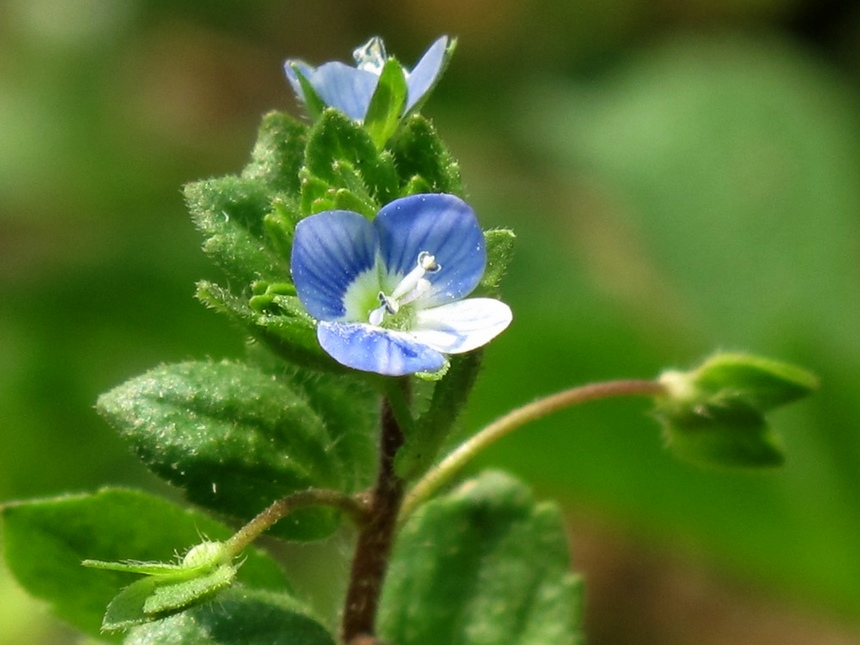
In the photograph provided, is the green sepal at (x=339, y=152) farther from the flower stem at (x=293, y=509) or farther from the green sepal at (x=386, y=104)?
the flower stem at (x=293, y=509)

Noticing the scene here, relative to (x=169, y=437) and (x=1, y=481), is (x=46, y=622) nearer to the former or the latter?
(x=1, y=481)

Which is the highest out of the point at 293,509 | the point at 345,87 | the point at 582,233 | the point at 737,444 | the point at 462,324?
the point at 582,233

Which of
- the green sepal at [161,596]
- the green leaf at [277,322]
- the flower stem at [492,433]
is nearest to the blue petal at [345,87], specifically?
the green leaf at [277,322]

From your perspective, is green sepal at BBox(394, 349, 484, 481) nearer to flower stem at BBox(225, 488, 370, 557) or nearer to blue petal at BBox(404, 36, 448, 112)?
flower stem at BBox(225, 488, 370, 557)

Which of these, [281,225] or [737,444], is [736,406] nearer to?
[737,444]

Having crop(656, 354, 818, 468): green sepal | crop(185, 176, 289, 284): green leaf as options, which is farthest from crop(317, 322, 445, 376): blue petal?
crop(656, 354, 818, 468): green sepal

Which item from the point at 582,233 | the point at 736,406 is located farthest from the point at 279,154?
the point at 582,233
